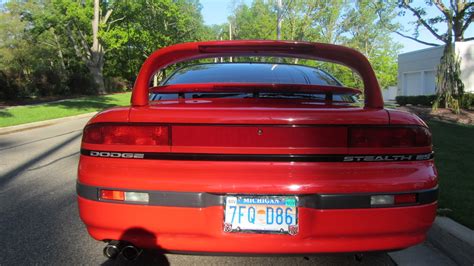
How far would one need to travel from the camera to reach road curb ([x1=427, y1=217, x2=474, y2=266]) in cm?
308

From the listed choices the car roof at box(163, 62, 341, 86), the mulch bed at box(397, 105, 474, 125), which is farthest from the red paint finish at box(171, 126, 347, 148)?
the mulch bed at box(397, 105, 474, 125)

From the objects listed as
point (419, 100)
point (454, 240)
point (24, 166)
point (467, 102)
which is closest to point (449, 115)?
point (467, 102)

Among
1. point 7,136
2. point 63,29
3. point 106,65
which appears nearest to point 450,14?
point 7,136

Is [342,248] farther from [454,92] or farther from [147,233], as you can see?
Result: [454,92]

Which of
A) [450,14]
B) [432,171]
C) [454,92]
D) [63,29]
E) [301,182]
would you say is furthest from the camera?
[63,29]

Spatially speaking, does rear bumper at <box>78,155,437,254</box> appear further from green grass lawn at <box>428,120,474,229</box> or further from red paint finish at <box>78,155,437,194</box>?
green grass lawn at <box>428,120,474,229</box>

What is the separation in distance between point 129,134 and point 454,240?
2.50m

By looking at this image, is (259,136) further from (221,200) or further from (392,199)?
(392,199)

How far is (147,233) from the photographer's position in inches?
94.4

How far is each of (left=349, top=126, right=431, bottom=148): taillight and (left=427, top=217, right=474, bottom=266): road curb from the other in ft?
3.51

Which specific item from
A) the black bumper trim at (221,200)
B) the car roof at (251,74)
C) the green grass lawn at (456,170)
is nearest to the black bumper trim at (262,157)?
the black bumper trim at (221,200)

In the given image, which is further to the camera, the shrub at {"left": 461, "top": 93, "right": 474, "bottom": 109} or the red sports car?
the shrub at {"left": 461, "top": 93, "right": 474, "bottom": 109}

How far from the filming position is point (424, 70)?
1085 inches

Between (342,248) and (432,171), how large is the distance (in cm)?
70
